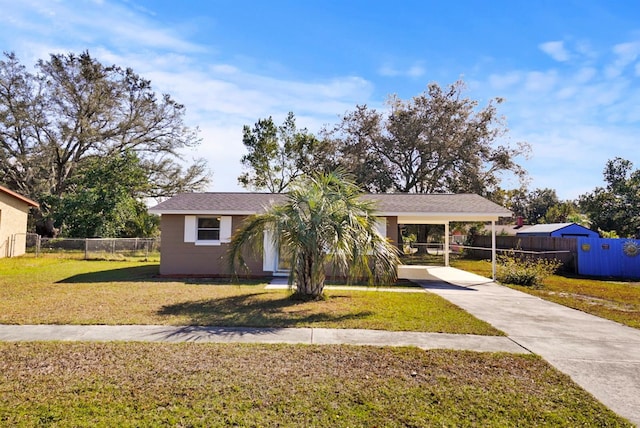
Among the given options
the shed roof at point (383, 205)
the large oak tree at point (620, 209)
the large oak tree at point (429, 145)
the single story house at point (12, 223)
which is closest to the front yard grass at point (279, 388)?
the shed roof at point (383, 205)

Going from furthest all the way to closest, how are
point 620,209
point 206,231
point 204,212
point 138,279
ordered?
1. point 620,209
2. point 206,231
3. point 204,212
4. point 138,279

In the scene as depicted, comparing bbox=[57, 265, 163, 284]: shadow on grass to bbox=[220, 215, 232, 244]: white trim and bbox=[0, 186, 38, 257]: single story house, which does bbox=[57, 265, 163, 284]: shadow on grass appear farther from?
bbox=[0, 186, 38, 257]: single story house

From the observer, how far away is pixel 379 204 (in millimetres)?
13836

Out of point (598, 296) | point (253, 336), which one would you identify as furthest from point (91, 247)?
point (598, 296)

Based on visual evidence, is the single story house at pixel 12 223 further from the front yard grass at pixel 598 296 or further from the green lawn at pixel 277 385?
the front yard grass at pixel 598 296

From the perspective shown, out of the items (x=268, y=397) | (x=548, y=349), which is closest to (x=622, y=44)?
(x=548, y=349)

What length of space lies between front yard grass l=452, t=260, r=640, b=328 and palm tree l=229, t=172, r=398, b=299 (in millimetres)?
4693

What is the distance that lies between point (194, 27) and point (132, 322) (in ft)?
25.9

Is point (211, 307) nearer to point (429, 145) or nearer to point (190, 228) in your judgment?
point (190, 228)

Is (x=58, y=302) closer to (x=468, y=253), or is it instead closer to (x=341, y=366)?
(x=341, y=366)

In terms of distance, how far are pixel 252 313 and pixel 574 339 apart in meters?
5.61

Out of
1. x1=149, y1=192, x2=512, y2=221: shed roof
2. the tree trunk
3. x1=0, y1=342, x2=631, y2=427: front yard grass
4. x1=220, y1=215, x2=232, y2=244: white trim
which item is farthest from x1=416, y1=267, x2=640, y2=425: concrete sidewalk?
x1=220, y1=215, x2=232, y2=244: white trim

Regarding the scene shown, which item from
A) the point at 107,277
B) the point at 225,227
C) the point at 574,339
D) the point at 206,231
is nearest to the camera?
the point at 574,339

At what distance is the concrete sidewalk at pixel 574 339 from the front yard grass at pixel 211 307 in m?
0.69
